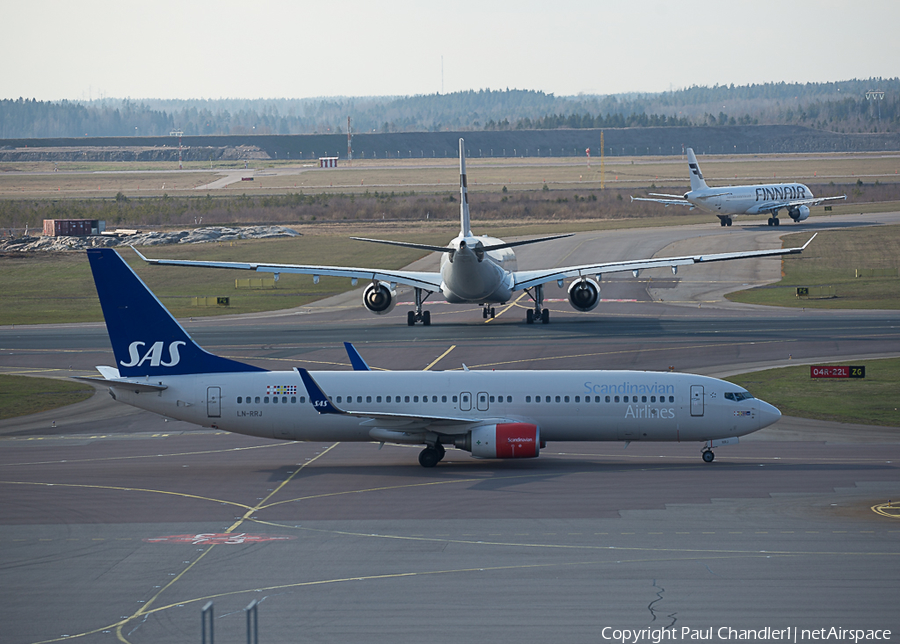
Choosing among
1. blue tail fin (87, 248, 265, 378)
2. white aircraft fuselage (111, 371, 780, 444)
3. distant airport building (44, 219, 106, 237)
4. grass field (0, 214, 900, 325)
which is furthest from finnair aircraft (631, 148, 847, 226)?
blue tail fin (87, 248, 265, 378)

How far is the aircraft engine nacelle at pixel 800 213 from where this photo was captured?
13138 cm

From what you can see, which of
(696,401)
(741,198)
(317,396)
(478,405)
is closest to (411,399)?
(478,405)

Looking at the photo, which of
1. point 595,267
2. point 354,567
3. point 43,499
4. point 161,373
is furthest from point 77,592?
point 595,267

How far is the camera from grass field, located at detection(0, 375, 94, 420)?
54.3 metres

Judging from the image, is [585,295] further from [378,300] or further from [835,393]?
[835,393]

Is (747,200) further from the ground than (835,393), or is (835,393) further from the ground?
(747,200)

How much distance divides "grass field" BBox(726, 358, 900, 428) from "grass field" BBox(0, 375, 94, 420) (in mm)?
38493

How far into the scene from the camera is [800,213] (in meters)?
131

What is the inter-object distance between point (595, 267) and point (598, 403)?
116 feet

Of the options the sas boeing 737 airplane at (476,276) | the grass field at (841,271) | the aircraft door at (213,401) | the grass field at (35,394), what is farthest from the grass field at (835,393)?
the grass field at (35,394)

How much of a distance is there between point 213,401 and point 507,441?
12199mm

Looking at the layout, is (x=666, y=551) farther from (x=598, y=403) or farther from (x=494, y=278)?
(x=494, y=278)

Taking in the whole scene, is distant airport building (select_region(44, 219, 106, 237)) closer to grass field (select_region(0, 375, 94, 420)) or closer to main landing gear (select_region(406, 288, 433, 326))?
main landing gear (select_region(406, 288, 433, 326))

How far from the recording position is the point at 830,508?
33.3 metres
